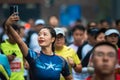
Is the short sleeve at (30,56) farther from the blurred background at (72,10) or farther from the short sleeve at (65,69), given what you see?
the blurred background at (72,10)

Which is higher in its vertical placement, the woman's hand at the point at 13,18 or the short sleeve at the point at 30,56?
the woman's hand at the point at 13,18

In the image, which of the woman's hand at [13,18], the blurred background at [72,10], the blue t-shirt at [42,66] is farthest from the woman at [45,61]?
the blurred background at [72,10]

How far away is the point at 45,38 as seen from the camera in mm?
8742

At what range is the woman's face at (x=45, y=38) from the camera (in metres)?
8.65

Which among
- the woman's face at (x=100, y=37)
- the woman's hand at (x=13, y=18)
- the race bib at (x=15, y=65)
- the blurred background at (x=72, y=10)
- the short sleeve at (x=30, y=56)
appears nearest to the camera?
the woman's hand at (x=13, y=18)

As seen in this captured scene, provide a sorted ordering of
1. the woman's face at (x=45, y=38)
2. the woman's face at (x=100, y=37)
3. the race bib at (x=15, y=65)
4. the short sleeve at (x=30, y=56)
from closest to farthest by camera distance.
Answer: the short sleeve at (x=30, y=56)
the woman's face at (x=45, y=38)
the race bib at (x=15, y=65)
the woman's face at (x=100, y=37)

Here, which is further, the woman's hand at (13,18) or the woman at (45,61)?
the woman at (45,61)

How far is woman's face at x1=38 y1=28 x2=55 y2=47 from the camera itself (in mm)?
8648

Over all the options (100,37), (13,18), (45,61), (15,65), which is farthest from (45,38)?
(100,37)

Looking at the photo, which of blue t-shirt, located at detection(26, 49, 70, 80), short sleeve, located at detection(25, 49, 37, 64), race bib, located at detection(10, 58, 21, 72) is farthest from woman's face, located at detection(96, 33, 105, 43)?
short sleeve, located at detection(25, 49, 37, 64)

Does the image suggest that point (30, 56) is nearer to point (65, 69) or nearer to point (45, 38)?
point (45, 38)

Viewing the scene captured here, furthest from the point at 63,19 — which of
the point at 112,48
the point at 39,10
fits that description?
the point at 112,48

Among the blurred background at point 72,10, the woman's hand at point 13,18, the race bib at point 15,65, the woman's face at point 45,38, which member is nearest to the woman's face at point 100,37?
the race bib at point 15,65

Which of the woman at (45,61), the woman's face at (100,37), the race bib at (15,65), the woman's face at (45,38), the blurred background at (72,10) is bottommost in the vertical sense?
the blurred background at (72,10)
